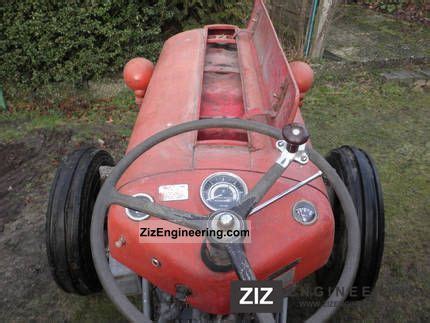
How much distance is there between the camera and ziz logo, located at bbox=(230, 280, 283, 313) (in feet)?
4.15

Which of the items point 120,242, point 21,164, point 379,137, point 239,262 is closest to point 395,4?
point 379,137

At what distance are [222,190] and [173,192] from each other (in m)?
0.21

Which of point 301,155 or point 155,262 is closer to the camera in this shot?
point 301,155

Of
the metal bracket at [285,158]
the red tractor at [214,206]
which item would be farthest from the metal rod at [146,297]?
the metal bracket at [285,158]

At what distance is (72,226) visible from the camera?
2066 mm

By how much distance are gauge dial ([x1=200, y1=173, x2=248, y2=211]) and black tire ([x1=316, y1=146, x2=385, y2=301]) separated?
775 mm

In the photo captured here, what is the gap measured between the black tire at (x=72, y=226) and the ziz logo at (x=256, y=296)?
110cm

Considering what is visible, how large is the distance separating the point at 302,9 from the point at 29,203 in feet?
13.9

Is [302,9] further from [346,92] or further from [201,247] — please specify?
[201,247]

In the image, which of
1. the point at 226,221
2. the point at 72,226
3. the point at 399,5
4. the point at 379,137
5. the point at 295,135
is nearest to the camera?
the point at 226,221

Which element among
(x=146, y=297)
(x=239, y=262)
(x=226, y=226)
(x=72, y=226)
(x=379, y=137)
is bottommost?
(x=379, y=137)

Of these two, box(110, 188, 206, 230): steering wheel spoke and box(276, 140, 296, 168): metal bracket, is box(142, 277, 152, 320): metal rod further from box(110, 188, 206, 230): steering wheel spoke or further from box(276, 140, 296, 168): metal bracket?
box(276, 140, 296, 168): metal bracket

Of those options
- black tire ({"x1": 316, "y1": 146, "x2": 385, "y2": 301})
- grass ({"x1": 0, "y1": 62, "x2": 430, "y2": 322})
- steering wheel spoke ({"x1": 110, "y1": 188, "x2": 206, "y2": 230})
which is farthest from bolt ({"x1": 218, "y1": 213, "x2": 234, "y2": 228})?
grass ({"x1": 0, "y1": 62, "x2": 430, "y2": 322})

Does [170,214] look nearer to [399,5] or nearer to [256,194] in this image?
[256,194]
